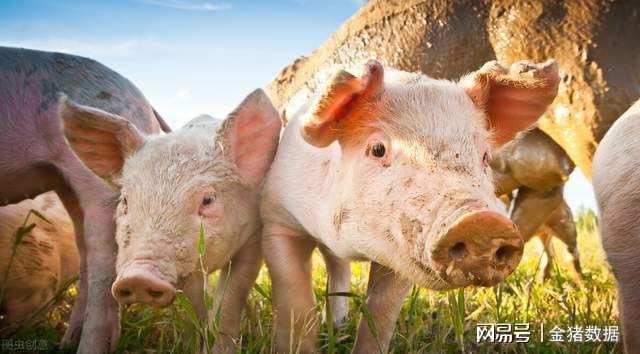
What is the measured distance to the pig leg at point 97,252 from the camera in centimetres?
318

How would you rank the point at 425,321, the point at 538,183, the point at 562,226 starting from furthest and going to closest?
the point at 562,226
the point at 538,183
the point at 425,321

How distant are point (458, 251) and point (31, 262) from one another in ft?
9.65

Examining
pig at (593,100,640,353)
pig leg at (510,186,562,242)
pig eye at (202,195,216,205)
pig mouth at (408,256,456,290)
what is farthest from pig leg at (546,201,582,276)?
pig mouth at (408,256,456,290)

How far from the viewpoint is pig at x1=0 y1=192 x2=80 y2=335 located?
4.05 meters

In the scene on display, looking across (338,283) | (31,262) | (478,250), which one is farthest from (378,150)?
(31,262)

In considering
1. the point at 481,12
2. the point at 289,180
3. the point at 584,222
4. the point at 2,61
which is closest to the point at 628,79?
the point at 481,12

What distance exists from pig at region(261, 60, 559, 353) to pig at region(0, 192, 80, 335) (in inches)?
62.1

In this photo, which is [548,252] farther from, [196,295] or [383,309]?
[196,295]

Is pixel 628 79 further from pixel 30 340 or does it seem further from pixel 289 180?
pixel 30 340

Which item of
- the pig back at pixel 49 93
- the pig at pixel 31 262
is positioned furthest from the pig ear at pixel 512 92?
the pig at pixel 31 262

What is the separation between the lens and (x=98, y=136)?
3.18 meters

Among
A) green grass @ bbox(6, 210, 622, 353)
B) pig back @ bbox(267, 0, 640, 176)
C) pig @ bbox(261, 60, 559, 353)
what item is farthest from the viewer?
pig back @ bbox(267, 0, 640, 176)

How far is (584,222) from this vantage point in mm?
9172

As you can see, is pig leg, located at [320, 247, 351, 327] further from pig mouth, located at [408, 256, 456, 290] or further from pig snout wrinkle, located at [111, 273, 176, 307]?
pig mouth, located at [408, 256, 456, 290]
